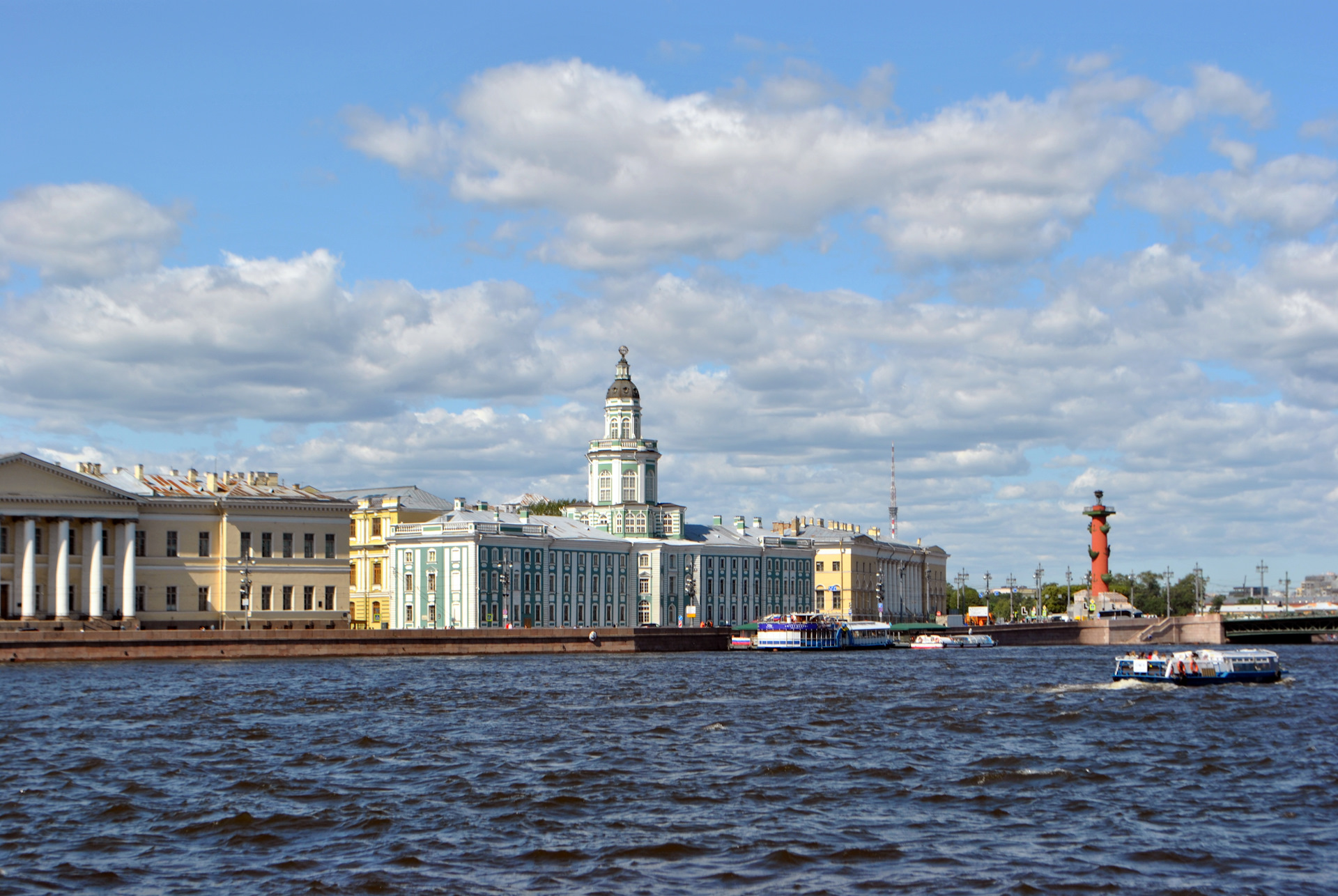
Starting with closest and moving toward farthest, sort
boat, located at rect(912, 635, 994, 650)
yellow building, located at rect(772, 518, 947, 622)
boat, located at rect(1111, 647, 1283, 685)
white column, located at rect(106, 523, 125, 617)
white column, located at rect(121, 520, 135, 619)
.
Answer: boat, located at rect(1111, 647, 1283, 685) → white column, located at rect(121, 520, 135, 619) → white column, located at rect(106, 523, 125, 617) → boat, located at rect(912, 635, 994, 650) → yellow building, located at rect(772, 518, 947, 622)

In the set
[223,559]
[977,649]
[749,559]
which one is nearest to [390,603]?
[223,559]

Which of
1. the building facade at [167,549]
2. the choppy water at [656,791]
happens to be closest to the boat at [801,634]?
the building facade at [167,549]

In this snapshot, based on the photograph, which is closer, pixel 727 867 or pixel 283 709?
pixel 727 867

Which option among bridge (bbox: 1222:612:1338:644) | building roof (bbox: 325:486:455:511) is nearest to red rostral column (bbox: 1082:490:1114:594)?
bridge (bbox: 1222:612:1338:644)

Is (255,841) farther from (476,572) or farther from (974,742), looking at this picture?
(476,572)

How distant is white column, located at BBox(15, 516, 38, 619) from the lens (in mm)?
63938

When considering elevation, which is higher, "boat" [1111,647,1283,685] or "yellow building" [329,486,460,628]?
"yellow building" [329,486,460,628]

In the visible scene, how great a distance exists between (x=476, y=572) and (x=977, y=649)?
3498 centimetres

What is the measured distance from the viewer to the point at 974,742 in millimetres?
29969

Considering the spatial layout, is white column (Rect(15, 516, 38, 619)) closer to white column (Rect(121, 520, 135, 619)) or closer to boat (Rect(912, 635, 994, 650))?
white column (Rect(121, 520, 135, 619))

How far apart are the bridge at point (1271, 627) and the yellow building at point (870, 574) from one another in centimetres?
2744

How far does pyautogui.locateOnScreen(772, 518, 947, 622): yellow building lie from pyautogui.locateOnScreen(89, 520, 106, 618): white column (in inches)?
2352

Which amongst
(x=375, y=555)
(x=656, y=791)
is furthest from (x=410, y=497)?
(x=656, y=791)

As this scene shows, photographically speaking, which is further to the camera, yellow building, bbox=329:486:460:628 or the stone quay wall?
yellow building, bbox=329:486:460:628
